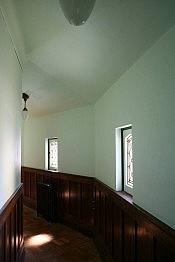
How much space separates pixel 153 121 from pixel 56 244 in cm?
283

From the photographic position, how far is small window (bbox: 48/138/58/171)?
5.22 m

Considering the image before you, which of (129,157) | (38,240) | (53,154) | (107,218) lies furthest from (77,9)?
(53,154)

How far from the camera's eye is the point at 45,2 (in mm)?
1582

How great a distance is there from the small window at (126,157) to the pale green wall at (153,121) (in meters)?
0.20

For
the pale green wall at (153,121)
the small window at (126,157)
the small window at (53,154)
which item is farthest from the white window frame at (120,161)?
the small window at (53,154)

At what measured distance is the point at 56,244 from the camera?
368cm

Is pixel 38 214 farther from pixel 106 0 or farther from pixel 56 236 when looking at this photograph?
pixel 106 0

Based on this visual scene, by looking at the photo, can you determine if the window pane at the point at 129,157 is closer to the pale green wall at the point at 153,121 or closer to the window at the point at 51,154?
the pale green wall at the point at 153,121

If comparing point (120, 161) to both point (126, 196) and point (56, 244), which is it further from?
point (56, 244)

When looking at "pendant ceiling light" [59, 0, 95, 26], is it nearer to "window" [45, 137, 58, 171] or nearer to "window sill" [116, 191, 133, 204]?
"window sill" [116, 191, 133, 204]

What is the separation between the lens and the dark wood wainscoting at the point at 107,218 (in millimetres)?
1543

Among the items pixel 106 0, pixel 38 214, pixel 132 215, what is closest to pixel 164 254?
pixel 132 215

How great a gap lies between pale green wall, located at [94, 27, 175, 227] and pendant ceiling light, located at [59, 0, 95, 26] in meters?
0.56

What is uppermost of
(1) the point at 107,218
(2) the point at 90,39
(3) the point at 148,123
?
(2) the point at 90,39
